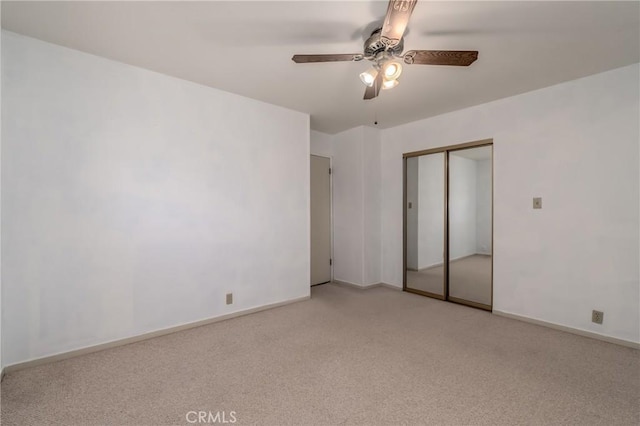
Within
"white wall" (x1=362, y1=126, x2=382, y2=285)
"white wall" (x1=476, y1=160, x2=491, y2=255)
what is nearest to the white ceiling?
"white wall" (x1=476, y1=160, x2=491, y2=255)

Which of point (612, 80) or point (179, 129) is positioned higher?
point (612, 80)

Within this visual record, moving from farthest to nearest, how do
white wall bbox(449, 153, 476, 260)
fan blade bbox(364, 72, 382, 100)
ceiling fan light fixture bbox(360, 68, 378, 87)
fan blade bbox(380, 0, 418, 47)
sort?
white wall bbox(449, 153, 476, 260) → fan blade bbox(364, 72, 382, 100) → ceiling fan light fixture bbox(360, 68, 378, 87) → fan blade bbox(380, 0, 418, 47)

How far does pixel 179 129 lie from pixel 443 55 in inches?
96.9

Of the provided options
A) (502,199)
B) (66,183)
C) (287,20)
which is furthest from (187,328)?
(502,199)

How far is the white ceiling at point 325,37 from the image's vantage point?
1.92 m

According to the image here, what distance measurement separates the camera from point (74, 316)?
2.45 metres

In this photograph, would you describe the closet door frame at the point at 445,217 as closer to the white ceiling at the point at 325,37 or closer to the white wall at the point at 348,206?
the white wall at the point at 348,206

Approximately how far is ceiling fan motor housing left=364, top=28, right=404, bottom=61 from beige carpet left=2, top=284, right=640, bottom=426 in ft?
7.52

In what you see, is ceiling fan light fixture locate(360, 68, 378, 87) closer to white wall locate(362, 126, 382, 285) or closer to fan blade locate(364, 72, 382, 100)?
fan blade locate(364, 72, 382, 100)

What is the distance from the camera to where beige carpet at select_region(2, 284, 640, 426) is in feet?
5.86

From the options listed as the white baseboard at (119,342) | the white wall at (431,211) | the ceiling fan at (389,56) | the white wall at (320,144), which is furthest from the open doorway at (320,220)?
the ceiling fan at (389,56)

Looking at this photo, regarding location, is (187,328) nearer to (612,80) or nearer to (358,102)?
(358,102)

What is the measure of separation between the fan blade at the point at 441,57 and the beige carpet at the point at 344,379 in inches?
87.7

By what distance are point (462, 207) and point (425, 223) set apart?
579mm
